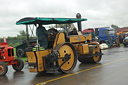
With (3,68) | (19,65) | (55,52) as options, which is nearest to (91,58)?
(55,52)

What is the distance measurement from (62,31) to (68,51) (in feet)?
3.43

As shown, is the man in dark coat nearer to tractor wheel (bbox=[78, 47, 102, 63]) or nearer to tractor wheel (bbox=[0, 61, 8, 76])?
tractor wheel (bbox=[0, 61, 8, 76])

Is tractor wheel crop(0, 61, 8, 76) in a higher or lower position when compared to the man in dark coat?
lower

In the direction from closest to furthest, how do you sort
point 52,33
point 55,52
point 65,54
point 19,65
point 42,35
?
1. point 55,52
2. point 42,35
3. point 65,54
4. point 52,33
5. point 19,65

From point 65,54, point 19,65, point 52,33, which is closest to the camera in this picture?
point 65,54

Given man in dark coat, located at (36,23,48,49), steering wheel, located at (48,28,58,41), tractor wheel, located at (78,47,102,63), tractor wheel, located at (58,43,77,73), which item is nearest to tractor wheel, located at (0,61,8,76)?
man in dark coat, located at (36,23,48,49)

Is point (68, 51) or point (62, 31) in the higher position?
point (62, 31)

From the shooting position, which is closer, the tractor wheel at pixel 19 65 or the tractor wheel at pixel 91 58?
the tractor wheel at pixel 19 65

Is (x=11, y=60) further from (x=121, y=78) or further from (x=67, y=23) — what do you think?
(x=121, y=78)

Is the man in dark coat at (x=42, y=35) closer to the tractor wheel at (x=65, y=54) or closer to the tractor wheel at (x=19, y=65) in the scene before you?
the tractor wheel at (x=65, y=54)

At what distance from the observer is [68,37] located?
1019cm

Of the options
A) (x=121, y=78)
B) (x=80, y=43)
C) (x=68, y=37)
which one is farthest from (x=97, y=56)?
(x=121, y=78)

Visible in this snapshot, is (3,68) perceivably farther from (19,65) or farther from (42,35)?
(42,35)

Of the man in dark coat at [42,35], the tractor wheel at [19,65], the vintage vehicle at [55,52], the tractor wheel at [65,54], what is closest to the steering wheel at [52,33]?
the vintage vehicle at [55,52]
